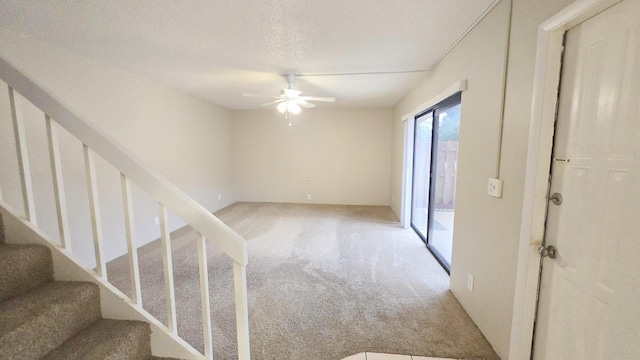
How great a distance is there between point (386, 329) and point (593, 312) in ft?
3.88

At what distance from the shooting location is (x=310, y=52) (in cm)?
238

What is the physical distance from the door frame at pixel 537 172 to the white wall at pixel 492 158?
7 cm

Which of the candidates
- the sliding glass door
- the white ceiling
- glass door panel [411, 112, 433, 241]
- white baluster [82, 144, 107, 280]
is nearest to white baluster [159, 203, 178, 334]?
white baluster [82, 144, 107, 280]

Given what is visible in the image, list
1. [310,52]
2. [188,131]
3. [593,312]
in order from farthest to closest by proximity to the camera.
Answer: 1. [188,131]
2. [310,52]
3. [593,312]

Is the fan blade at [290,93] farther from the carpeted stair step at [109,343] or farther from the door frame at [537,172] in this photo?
the carpeted stair step at [109,343]

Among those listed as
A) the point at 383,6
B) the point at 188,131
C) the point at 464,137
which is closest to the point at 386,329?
the point at 464,137

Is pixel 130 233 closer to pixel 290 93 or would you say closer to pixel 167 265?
pixel 167 265

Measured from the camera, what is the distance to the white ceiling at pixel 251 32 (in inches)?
64.9

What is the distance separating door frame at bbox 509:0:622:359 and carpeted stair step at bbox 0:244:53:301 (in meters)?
2.49

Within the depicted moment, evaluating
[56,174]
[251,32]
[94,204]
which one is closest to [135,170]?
[94,204]

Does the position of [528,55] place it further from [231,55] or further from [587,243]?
[231,55]

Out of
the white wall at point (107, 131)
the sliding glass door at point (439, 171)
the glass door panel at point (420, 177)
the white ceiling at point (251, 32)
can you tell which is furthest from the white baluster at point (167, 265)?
the glass door panel at point (420, 177)

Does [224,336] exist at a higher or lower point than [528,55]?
lower

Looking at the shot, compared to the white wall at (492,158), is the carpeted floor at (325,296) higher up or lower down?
lower down
